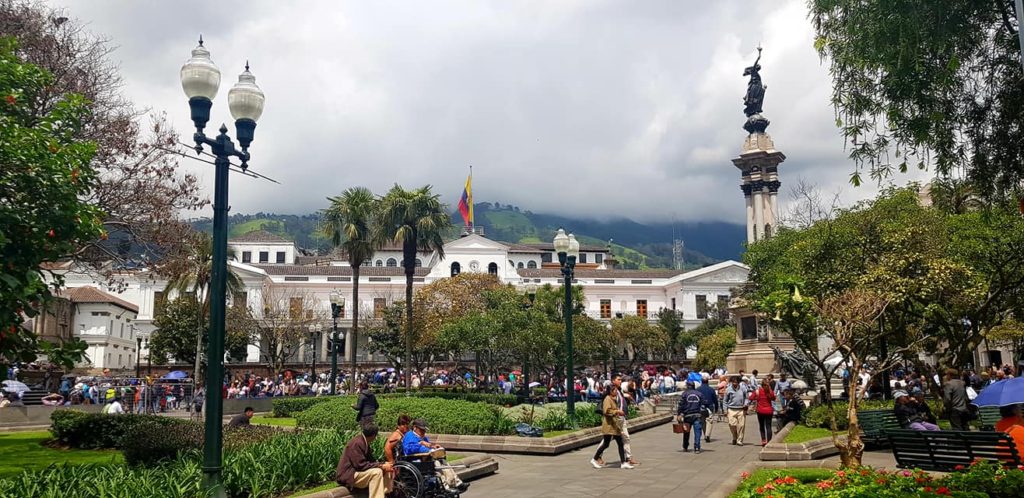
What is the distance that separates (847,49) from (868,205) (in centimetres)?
2150

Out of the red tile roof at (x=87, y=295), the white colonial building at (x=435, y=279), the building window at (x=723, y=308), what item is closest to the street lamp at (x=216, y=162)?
the red tile roof at (x=87, y=295)

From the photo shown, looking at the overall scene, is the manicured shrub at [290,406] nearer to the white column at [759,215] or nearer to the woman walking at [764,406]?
the woman walking at [764,406]

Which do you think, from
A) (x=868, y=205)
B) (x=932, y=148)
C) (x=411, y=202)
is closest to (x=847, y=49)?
(x=932, y=148)

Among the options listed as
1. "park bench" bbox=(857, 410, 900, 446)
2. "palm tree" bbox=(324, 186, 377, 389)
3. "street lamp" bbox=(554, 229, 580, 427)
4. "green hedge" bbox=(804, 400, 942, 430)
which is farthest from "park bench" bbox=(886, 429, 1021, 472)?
"palm tree" bbox=(324, 186, 377, 389)

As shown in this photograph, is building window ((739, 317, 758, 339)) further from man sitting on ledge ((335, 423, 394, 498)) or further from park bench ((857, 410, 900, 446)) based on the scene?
man sitting on ledge ((335, 423, 394, 498))

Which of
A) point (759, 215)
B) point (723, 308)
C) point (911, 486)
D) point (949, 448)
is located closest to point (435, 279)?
point (723, 308)

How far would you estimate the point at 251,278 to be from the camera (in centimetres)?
6675

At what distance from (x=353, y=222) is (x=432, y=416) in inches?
741

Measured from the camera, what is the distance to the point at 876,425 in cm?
1405

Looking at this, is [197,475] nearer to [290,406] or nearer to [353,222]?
[290,406]

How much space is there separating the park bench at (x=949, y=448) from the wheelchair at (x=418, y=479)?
5.57 metres

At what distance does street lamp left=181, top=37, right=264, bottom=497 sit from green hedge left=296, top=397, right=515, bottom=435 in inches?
322

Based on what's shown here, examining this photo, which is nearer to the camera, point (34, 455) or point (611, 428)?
point (611, 428)

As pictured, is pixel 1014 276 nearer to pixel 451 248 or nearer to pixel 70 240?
pixel 70 240
